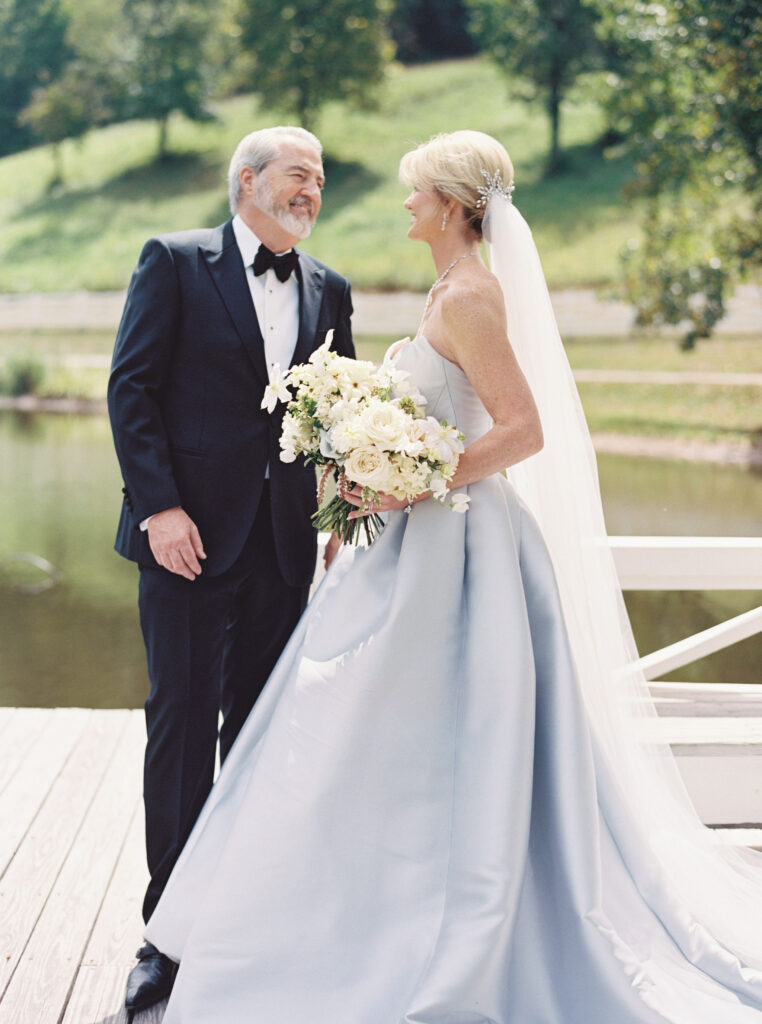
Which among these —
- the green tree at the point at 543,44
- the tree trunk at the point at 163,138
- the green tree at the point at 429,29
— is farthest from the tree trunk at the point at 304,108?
the green tree at the point at 543,44

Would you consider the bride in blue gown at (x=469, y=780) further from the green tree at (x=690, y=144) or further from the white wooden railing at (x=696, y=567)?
the green tree at (x=690, y=144)

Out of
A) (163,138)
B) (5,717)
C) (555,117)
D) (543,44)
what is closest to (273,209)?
(5,717)

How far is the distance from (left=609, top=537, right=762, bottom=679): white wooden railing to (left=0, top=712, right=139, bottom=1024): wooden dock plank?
1503mm

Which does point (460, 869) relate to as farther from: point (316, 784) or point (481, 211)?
point (481, 211)

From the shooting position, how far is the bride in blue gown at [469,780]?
6.39ft

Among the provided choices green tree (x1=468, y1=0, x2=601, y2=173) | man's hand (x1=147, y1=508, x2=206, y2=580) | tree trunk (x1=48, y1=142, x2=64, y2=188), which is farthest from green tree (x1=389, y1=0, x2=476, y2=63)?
man's hand (x1=147, y1=508, x2=206, y2=580)

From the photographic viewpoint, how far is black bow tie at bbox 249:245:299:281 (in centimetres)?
232

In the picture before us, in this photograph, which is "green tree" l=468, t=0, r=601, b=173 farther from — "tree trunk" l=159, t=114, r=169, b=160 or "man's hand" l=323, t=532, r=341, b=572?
"man's hand" l=323, t=532, r=341, b=572

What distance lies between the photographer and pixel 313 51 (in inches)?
566

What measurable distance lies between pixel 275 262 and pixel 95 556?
9.76 meters

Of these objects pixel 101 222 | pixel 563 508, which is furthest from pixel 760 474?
pixel 563 508

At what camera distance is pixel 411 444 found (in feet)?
6.54

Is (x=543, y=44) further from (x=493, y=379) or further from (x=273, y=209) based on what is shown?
(x=493, y=379)

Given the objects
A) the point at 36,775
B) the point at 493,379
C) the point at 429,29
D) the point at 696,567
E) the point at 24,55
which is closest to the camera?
the point at 493,379
